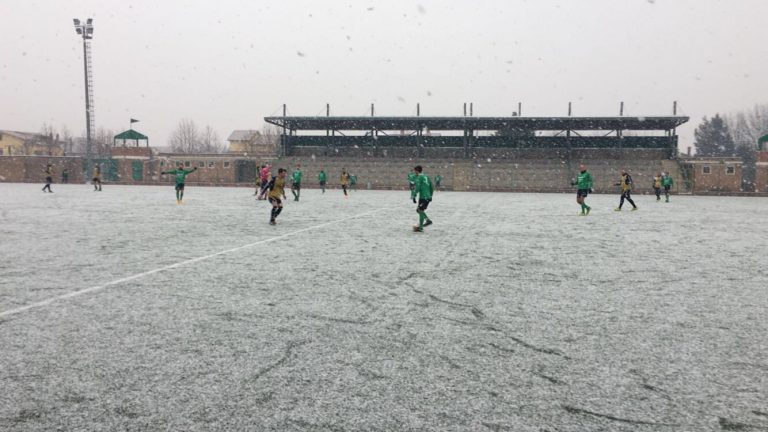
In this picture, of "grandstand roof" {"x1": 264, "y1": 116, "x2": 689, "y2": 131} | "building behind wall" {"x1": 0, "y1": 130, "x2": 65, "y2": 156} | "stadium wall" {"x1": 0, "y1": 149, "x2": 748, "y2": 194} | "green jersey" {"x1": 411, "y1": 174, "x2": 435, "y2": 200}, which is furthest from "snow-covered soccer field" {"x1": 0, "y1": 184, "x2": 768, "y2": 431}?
"building behind wall" {"x1": 0, "y1": 130, "x2": 65, "y2": 156}

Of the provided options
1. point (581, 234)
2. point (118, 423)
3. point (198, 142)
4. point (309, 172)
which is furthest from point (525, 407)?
point (198, 142)

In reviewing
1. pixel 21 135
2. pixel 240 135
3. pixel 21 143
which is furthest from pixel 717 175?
pixel 21 135

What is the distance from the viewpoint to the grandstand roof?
5069 cm

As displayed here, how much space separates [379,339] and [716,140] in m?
116

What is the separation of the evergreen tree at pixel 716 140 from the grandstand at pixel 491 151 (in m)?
58.8

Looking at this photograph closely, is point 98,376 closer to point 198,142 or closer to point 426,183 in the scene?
point 426,183

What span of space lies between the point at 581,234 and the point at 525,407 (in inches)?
428

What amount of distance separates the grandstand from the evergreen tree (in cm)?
5876

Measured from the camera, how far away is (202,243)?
35.4 feet

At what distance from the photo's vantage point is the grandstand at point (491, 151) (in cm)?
4969

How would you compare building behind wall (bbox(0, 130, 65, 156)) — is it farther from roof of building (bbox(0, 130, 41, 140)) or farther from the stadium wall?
the stadium wall

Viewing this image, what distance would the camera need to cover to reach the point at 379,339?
14.9 ft

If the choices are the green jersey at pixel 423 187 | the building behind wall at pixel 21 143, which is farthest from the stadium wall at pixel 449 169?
the building behind wall at pixel 21 143

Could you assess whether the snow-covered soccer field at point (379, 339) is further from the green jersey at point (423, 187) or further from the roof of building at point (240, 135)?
the roof of building at point (240, 135)
